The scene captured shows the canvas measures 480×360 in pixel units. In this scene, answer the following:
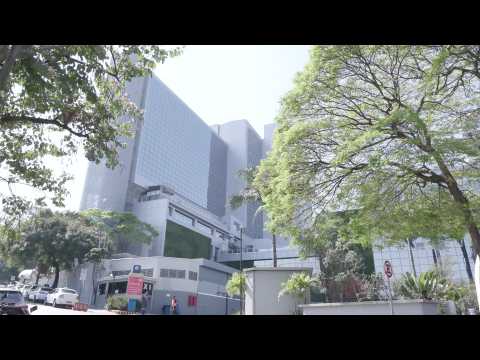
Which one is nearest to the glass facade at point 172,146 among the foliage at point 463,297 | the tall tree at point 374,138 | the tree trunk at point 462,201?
the foliage at point 463,297

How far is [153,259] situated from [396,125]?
3588 cm

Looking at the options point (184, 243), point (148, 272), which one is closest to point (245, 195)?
point (148, 272)

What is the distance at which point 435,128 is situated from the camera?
9.88 metres

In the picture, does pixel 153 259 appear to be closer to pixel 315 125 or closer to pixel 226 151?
pixel 315 125

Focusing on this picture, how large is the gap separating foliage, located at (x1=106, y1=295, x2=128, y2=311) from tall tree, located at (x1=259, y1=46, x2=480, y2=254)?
879 inches

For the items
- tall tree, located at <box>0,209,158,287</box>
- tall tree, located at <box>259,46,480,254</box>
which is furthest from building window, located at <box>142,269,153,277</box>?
tall tree, located at <box>259,46,480,254</box>

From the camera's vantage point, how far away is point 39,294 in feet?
92.9

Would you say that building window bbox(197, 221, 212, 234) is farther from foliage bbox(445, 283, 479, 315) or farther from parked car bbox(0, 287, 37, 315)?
parked car bbox(0, 287, 37, 315)

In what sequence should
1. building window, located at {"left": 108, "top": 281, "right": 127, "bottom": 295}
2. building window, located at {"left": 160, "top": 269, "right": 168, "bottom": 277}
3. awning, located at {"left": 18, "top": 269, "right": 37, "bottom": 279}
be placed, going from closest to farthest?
1. building window, located at {"left": 108, "top": 281, "right": 127, "bottom": 295}
2. building window, located at {"left": 160, "top": 269, "right": 168, "bottom": 277}
3. awning, located at {"left": 18, "top": 269, "right": 37, "bottom": 279}

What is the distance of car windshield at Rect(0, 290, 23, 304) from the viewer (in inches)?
437

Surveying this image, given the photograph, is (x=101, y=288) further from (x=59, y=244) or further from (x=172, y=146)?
(x=172, y=146)

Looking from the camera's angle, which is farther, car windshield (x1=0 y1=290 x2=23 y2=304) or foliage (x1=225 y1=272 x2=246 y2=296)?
foliage (x1=225 y1=272 x2=246 y2=296)

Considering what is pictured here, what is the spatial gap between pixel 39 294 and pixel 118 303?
6225mm
